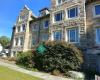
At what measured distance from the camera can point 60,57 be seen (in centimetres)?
1941

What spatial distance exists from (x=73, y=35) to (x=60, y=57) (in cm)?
612

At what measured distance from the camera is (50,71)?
1961 centimetres

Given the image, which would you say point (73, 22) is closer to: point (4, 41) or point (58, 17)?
point (58, 17)

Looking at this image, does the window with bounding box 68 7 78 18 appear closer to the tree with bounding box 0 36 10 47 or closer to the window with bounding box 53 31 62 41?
the window with bounding box 53 31 62 41

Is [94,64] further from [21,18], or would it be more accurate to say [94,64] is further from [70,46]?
[21,18]

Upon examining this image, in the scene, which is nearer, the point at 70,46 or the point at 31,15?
the point at 70,46

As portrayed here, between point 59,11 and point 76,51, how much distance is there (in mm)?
10596

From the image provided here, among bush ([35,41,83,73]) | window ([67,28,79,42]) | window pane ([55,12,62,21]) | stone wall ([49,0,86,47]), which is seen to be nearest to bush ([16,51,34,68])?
bush ([35,41,83,73])

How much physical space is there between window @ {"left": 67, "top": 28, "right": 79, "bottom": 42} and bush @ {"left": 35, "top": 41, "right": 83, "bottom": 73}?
13.8 ft

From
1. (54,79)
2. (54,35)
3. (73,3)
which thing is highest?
(73,3)

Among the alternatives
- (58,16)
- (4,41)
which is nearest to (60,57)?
(58,16)

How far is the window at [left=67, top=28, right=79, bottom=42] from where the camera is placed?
77.6 ft

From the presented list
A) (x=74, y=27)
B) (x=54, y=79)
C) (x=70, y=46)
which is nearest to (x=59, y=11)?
(x=74, y=27)

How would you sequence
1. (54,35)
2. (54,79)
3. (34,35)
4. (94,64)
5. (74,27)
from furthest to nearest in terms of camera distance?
(34,35) → (54,35) → (74,27) → (94,64) → (54,79)
